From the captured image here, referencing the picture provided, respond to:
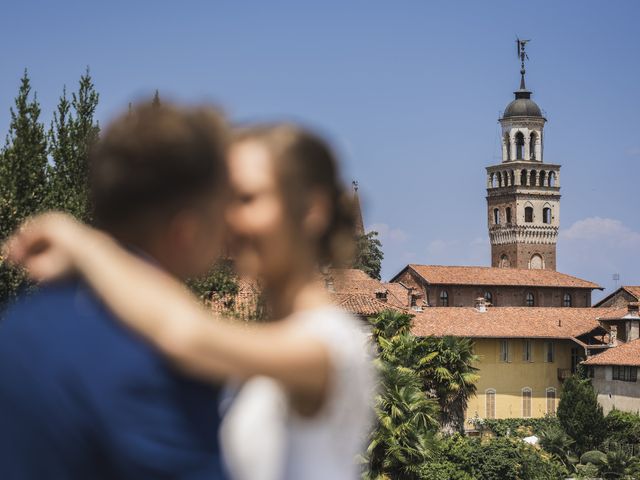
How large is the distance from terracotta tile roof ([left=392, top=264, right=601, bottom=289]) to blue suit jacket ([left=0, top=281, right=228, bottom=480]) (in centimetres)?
8442

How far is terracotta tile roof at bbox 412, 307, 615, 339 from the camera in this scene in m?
66.9

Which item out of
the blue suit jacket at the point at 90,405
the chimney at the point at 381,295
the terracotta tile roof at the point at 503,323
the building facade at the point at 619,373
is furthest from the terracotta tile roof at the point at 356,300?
the blue suit jacket at the point at 90,405

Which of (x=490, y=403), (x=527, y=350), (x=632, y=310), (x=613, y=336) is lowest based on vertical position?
(x=490, y=403)

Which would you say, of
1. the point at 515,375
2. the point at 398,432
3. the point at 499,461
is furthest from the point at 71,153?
the point at 515,375

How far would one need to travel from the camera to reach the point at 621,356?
60719mm

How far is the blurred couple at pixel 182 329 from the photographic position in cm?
184

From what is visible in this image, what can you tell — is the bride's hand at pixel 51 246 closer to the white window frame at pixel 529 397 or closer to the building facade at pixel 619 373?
the building facade at pixel 619 373

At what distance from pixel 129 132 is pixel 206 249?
0.27 meters

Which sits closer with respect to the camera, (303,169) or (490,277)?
(303,169)

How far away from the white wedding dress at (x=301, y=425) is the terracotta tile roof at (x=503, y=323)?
62.4m

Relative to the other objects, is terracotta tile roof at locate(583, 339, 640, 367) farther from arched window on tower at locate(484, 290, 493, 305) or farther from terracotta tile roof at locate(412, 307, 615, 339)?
arched window on tower at locate(484, 290, 493, 305)

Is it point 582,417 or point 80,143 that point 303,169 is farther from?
point 582,417

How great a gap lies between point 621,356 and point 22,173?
43047 millimetres

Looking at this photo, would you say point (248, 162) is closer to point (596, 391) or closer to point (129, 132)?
point (129, 132)
